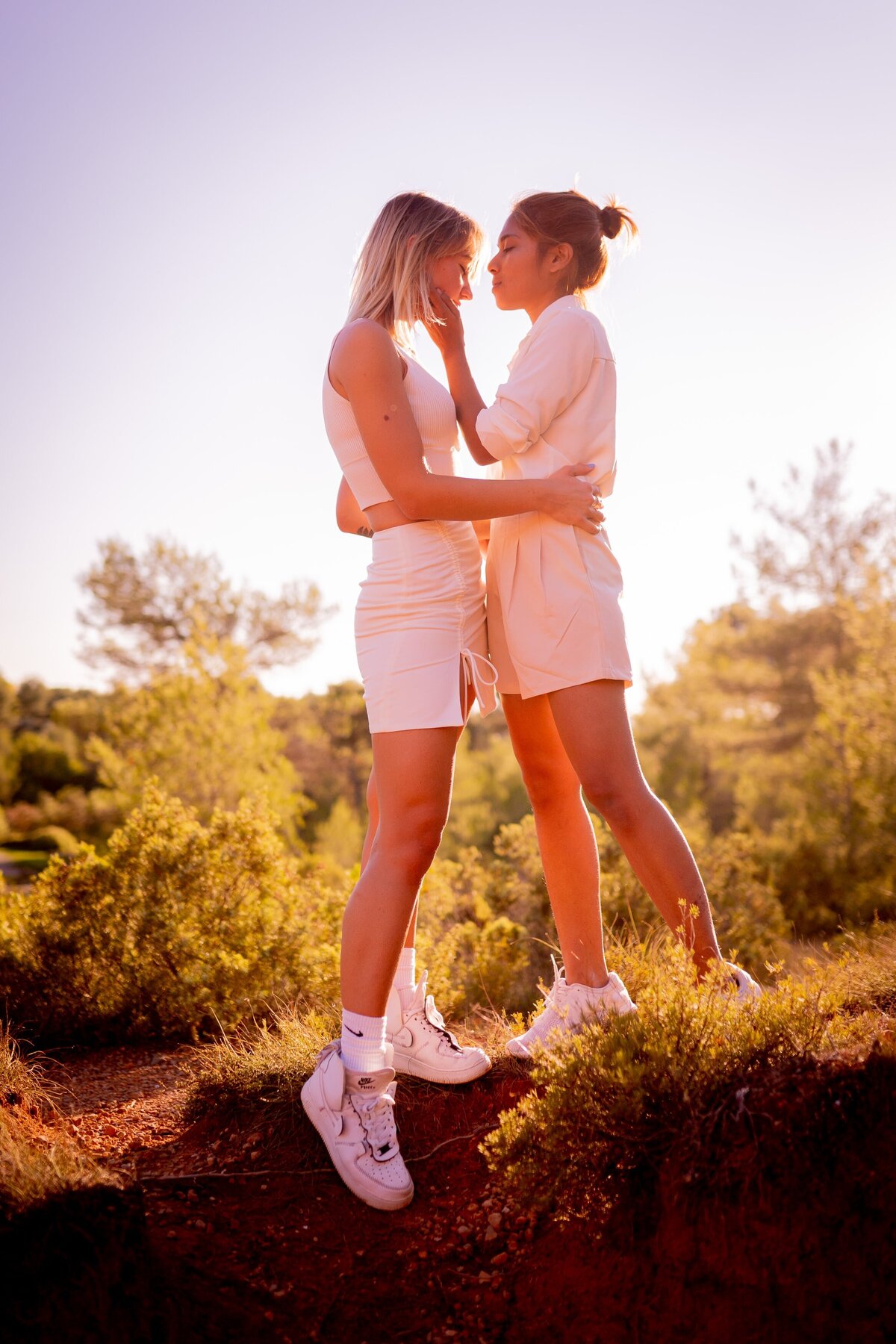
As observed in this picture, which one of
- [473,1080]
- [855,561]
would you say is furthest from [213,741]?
[473,1080]

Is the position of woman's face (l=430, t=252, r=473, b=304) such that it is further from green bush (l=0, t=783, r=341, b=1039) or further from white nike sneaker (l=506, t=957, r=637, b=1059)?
green bush (l=0, t=783, r=341, b=1039)

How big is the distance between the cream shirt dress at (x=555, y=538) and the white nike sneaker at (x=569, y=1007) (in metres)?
0.87

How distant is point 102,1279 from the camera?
68.1 inches

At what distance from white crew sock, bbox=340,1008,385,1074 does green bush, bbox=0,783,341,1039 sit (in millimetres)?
1931

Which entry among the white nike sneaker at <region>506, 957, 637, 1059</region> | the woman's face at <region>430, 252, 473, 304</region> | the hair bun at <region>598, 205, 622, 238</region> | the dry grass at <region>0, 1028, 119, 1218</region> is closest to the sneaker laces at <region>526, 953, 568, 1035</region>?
the white nike sneaker at <region>506, 957, 637, 1059</region>

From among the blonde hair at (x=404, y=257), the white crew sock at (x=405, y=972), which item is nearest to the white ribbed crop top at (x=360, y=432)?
the blonde hair at (x=404, y=257)

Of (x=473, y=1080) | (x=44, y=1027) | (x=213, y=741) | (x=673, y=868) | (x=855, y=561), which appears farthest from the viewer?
(x=855, y=561)

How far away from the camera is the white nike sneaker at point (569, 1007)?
102 inches

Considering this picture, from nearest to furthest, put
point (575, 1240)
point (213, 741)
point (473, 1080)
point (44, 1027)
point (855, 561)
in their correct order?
point (575, 1240), point (473, 1080), point (44, 1027), point (213, 741), point (855, 561)

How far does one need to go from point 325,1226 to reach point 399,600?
1.55 meters

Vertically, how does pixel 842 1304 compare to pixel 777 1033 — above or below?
below

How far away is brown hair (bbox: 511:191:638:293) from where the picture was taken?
9.28ft

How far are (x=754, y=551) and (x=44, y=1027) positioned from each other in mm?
22450

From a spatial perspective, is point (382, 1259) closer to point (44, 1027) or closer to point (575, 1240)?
point (575, 1240)
